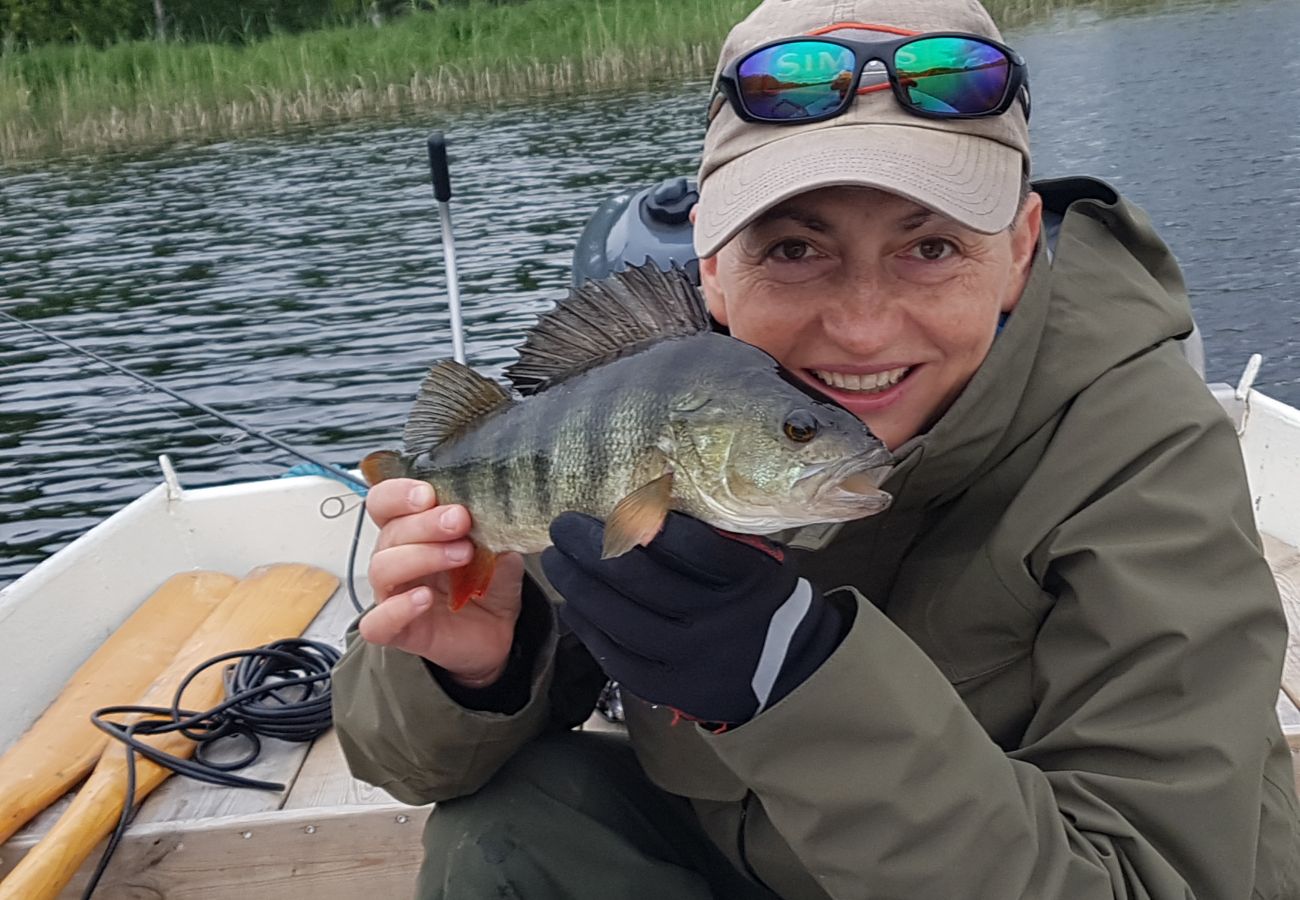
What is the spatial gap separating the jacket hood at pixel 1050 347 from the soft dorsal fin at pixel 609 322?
0.43 m

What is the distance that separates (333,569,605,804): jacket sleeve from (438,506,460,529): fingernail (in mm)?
359

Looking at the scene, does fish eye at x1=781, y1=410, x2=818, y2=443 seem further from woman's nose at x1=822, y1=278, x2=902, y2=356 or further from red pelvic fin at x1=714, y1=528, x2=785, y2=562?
woman's nose at x1=822, y1=278, x2=902, y2=356

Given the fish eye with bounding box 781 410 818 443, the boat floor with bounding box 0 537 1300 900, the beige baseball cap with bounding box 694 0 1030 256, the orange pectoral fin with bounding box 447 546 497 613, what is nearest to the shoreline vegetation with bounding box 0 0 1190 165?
the boat floor with bounding box 0 537 1300 900

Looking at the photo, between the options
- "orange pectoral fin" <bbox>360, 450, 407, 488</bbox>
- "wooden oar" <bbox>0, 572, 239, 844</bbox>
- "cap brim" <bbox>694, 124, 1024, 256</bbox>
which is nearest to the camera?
"cap brim" <bbox>694, 124, 1024, 256</bbox>

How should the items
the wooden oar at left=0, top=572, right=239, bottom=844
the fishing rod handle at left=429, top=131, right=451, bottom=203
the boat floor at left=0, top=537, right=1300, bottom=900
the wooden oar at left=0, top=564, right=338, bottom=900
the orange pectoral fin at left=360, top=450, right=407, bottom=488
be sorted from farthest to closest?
the fishing rod handle at left=429, top=131, right=451, bottom=203 → the wooden oar at left=0, top=572, right=239, bottom=844 → the boat floor at left=0, top=537, right=1300, bottom=900 → the wooden oar at left=0, top=564, right=338, bottom=900 → the orange pectoral fin at left=360, top=450, right=407, bottom=488

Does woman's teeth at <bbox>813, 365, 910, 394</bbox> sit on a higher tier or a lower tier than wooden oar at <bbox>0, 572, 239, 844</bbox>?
higher

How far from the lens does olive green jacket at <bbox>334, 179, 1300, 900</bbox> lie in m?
1.43

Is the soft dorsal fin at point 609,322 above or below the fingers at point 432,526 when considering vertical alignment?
above

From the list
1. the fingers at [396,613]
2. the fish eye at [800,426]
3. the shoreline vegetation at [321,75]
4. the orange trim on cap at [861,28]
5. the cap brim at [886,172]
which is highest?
the orange trim on cap at [861,28]

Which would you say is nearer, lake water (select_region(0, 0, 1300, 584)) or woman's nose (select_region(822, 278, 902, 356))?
woman's nose (select_region(822, 278, 902, 356))

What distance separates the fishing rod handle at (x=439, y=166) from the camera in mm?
3736

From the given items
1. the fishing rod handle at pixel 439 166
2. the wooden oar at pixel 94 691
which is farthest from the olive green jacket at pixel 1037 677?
the fishing rod handle at pixel 439 166

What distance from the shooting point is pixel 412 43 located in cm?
2336

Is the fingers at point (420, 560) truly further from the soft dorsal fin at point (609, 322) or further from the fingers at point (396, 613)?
the soft dorsal fin at point (609, 322)
